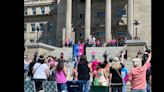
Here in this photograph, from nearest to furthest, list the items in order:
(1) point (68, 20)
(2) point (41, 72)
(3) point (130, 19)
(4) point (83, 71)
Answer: (2) point (41, 72)
(4) point (83, 71)
(3) point (130, 19)
(1) point (68, 20)

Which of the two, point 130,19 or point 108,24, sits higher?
point 130,19

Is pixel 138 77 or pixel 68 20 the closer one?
pixel 138 77

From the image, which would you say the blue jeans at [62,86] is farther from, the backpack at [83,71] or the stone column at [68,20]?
the stone column at [68,20]

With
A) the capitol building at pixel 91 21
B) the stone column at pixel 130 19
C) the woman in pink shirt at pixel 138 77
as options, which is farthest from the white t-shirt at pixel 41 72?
the stone column at pixel 130 19

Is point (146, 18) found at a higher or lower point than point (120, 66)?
higher

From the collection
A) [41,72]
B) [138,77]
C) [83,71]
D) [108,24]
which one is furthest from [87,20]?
[138,77]

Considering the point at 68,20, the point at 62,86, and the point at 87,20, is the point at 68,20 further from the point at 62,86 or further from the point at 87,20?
the point at 62,86

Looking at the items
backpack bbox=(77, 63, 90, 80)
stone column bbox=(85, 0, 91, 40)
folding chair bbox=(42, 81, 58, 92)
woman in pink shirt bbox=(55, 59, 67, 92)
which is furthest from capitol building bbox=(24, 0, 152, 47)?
folding chair bbox=(42, 81, 58, 92)

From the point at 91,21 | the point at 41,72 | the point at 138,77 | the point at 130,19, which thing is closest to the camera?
the point at 138,77

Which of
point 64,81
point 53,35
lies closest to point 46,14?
point 53,35
